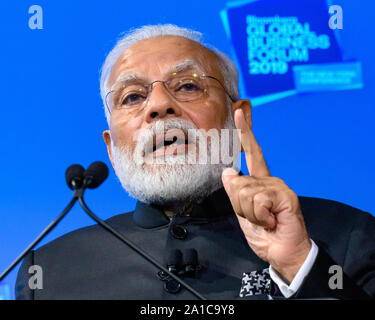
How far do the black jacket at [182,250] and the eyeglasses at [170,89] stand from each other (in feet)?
1.46

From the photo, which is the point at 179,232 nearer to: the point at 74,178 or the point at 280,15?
the point at 74,178

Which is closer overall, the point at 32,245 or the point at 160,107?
the point at 32,245

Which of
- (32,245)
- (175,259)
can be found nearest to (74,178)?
(32,245)

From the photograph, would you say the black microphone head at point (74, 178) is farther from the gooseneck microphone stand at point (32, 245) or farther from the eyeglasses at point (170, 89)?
the eyeglasses at point (170, 89)

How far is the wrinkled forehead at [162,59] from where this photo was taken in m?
2.55

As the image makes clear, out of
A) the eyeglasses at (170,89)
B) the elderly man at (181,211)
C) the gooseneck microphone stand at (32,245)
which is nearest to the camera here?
the gooseneck microphone stand at (32,245)

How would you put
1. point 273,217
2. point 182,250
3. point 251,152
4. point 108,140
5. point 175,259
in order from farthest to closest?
point 108,140 < point 182,250 < point 175,259 < point 251,152 < point 273,217

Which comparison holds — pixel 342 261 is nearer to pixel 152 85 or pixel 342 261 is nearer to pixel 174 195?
pixel 174 195

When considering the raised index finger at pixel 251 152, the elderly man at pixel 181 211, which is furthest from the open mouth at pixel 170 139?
the raised index finger at pixel 251 152

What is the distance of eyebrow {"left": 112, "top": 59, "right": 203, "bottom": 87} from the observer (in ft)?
8.35

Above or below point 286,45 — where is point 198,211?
below

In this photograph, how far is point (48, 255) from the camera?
2.54m

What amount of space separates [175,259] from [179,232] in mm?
232

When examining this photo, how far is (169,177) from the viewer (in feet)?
7.84
